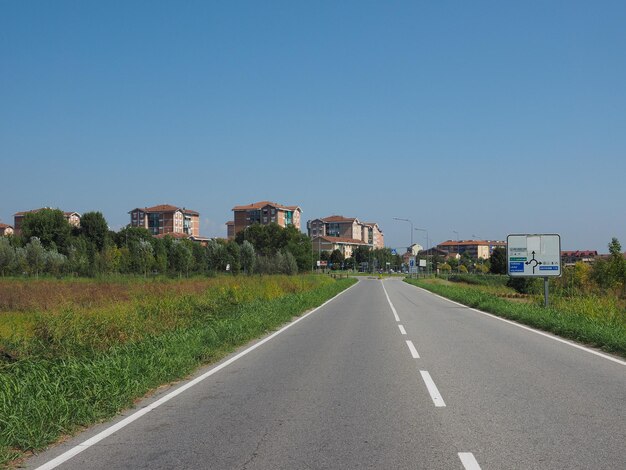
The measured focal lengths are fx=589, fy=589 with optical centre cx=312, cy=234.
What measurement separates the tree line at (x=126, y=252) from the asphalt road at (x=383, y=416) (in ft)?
175

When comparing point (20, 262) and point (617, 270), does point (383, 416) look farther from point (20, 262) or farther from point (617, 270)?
point (20, 262)

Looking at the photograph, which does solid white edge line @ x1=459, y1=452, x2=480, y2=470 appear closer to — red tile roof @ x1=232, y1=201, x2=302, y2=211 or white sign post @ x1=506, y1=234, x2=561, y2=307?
white sign post @ x1=506, y1=234, x2=561, y2=307

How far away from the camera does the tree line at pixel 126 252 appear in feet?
209

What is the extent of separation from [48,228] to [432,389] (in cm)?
9297

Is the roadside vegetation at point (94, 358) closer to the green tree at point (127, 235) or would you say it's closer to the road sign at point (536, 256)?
the road sign at point (536, 256)

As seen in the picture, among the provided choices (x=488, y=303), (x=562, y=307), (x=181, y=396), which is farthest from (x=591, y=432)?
(x=488, y=303)

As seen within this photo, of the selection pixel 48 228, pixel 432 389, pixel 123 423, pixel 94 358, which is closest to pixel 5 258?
pixel 48 228

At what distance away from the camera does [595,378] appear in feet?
29.3

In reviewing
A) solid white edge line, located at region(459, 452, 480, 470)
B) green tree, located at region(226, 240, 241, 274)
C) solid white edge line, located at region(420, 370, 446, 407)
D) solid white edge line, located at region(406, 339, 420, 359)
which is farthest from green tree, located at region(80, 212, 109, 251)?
solid white edge line, located at region(459, 452, 480, 470)

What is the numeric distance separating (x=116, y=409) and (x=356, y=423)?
286 cm

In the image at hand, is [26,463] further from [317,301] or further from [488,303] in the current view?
[317,301]

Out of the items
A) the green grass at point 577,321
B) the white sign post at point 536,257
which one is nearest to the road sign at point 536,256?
the white sign post at point 536,257

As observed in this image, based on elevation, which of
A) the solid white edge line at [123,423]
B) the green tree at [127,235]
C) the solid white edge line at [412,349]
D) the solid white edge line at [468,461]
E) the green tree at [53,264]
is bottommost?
the solid white edge line at [412,349]

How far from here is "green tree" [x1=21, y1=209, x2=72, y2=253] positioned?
90.1 meters
